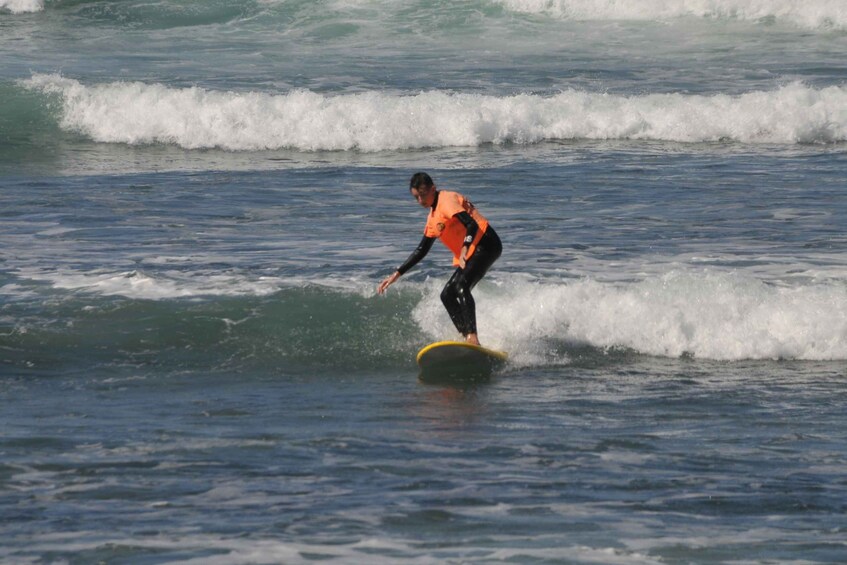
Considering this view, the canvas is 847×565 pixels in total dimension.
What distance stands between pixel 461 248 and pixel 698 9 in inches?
939

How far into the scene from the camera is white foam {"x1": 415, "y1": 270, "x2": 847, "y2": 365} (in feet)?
39.0

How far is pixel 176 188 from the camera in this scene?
18.8 meters

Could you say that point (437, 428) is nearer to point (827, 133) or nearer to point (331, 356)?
point (331, 356)

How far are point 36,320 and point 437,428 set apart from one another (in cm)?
482

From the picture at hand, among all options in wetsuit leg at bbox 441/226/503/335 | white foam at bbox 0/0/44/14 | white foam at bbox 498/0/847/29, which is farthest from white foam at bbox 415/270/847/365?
white foam at bbox 0/0/44/14

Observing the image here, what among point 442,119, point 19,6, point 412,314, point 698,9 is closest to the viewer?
point 412,314

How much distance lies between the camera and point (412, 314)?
12.9 m

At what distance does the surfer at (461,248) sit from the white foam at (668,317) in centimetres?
69

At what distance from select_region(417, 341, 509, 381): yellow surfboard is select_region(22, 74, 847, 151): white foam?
12.2 metres

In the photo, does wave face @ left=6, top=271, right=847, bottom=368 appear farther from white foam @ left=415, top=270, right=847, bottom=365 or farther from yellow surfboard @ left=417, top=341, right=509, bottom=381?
yellow surfboard @ left=417, top=341, right=509, bottom=381

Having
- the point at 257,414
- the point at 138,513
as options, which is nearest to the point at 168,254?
the point at 257,414

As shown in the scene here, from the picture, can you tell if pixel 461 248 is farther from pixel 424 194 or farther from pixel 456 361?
pixel 456 361

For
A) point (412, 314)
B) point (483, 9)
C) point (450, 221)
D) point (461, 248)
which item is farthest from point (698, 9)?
point (450, 221)

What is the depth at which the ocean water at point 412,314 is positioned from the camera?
24.3ft
